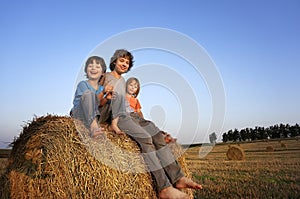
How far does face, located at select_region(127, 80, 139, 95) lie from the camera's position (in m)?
4.76

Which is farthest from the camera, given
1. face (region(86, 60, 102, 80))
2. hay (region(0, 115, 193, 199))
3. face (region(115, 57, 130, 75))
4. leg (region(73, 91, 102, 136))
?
face (region(115, 57, 130, 75))

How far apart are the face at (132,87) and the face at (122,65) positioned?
226 mm

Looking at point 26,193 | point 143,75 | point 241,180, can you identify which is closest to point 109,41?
point 143,75

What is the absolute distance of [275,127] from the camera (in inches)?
3408

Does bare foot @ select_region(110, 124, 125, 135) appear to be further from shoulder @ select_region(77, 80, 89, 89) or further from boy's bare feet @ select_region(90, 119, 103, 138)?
shoulder @ select_region(77, 80, 89, 89)

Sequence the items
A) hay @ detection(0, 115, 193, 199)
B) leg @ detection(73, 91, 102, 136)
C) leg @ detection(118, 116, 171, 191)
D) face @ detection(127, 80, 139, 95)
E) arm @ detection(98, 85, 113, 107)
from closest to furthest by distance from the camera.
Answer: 1. hay @ detection(0, 115, 193, 199)
2. leg @ detection(73, 91, 102, 136)
3. arm @ detection(98, 85, 113, 107)
4. leg @ detection(118, 116, 171, 191)
5. face @ detection(127, 80, 139, 95)

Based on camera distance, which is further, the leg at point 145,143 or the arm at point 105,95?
the leg at point 145,143

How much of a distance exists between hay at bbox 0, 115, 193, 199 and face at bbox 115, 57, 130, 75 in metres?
0.90

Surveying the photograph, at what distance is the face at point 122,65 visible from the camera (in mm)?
4535

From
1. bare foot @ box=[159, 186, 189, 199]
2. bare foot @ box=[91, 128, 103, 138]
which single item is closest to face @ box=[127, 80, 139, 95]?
bare foot @ box=[91, 128, 103, 138]

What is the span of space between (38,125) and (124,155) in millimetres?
1247

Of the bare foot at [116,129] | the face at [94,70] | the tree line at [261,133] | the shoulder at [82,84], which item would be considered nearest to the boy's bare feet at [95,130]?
the bare foot at [116,129]

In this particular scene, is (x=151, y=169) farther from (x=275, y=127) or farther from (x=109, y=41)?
(x=275, y=127)

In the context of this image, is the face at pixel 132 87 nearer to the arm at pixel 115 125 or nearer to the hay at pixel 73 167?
the arm at pixel 115 125
